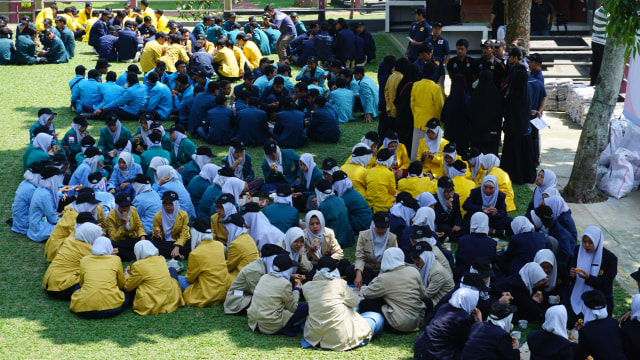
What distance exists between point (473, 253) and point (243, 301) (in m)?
2.43

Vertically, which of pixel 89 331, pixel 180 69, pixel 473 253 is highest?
pixel 180 69

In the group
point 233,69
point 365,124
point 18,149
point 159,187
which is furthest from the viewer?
point 233,69

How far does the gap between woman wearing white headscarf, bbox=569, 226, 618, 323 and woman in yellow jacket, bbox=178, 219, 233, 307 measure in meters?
3.54

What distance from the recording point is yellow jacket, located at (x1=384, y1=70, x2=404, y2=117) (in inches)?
451

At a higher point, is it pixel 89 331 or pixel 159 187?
pixel 159 187

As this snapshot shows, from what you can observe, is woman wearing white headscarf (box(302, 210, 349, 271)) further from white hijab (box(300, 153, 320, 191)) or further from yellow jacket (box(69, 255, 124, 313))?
yellow jacket (box(69, 255, 124, 313))

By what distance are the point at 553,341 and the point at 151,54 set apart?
39.9 ft

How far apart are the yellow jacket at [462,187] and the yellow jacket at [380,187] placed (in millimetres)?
812

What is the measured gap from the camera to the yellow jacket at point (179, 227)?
8820mm

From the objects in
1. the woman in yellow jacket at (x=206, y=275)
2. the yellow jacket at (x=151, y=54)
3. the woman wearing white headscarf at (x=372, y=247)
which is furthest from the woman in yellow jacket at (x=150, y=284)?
the yellow jacket at (x=151, y=54)

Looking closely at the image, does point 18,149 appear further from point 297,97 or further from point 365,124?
point 365,124

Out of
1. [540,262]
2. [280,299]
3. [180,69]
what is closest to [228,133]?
[180,69]

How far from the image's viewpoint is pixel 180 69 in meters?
14.2

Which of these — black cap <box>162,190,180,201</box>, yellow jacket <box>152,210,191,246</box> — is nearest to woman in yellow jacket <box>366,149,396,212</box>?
yellow jacket <box>152,210,191,246</box>
